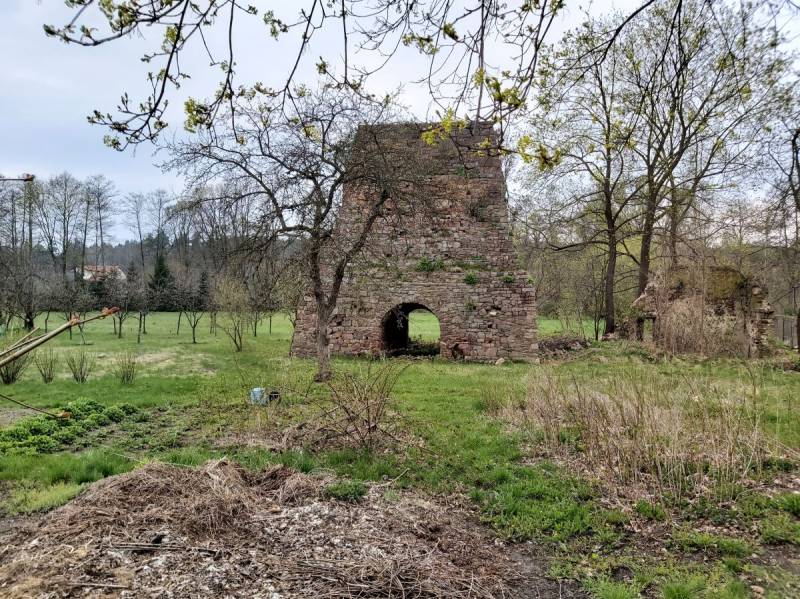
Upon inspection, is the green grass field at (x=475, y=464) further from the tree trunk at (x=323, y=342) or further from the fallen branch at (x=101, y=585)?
the fallen branch at (x=101, y=585)

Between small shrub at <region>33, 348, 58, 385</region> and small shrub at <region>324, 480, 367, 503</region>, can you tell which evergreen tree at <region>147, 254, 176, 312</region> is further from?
small shrub at <region>324, 480, 367, 503</region>

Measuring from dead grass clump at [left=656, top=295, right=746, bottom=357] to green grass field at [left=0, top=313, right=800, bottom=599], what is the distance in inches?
63.9

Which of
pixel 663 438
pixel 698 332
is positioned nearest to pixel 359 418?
pixel 663 438

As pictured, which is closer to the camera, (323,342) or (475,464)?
(475,464)

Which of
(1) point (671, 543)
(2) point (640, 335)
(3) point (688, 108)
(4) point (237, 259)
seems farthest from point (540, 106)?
(2) point (640, 335)

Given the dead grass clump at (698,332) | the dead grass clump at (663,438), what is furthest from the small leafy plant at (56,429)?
the dead grass clump at (698,332)

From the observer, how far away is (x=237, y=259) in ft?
34.3

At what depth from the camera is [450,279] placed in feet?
50.7

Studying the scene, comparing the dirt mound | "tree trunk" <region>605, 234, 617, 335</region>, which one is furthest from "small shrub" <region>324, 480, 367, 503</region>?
"tree trunk" <region>605, 234, 617, 335</region>

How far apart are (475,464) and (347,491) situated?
1811mm

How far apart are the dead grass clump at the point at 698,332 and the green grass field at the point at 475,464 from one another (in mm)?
1624

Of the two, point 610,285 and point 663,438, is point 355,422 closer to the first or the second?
point 663,438

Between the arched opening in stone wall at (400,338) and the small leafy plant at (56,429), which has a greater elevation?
the arched opening in stone wall at (400,338)

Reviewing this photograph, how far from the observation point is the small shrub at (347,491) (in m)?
4.70
